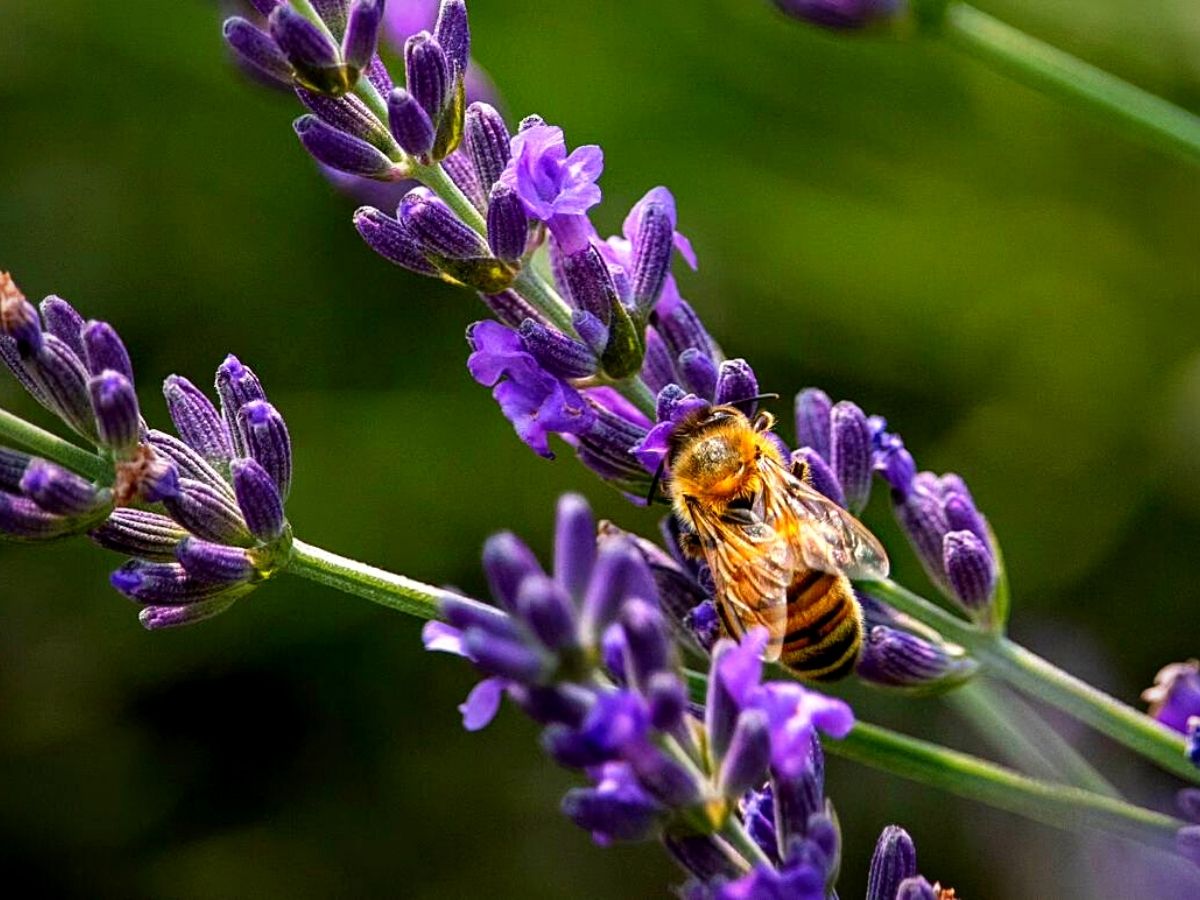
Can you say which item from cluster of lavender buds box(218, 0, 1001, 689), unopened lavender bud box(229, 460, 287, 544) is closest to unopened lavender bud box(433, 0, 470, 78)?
cluster of lavender buds box(218, 0, 1001, 689)

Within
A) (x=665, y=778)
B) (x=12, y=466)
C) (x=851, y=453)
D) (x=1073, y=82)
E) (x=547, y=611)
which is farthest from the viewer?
(x=1073, y=82)

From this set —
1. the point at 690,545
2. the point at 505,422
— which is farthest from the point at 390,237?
the point at 505,422

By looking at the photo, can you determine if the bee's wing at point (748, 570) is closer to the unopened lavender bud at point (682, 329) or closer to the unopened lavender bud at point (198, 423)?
the unopened lavender bud at point (682, 329)

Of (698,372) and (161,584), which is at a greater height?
(698,372)

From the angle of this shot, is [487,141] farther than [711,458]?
No

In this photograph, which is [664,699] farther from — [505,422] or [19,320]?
[505,422]

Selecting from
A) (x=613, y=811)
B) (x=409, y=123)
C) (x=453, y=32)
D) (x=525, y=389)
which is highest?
(x=453, y=32)

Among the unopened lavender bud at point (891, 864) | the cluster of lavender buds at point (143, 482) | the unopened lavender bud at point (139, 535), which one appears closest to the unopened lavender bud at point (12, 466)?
the cluster of lavender buds at point (143, 482)

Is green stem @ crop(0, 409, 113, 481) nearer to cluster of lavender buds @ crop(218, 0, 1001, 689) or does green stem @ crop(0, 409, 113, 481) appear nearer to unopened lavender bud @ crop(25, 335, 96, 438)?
unopened lavender bud @ crop(25, 335, 96, 438)
